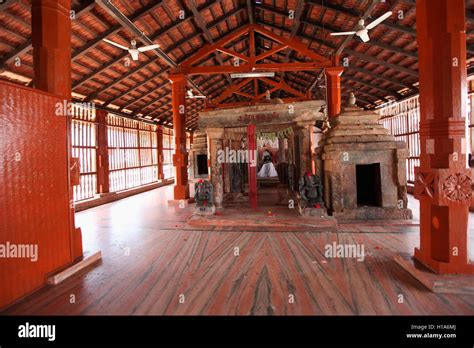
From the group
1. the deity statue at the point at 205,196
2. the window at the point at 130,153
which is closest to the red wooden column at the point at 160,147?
the window at the point at 130,153

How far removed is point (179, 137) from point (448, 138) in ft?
29.8

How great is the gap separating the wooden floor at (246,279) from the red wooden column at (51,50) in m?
1.12

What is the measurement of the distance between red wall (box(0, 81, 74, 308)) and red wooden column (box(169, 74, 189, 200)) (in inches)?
261

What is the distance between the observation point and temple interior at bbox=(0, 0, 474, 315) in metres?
3.39

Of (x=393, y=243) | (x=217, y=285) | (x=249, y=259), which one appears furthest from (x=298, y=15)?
(x=217, y=285)

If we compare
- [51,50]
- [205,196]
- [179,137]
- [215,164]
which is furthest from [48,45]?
[179,137]

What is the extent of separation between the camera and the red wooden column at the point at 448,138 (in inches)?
136

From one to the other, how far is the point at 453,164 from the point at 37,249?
5.46 m

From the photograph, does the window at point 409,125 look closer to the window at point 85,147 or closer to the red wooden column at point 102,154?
the red wooden column at point 102,154

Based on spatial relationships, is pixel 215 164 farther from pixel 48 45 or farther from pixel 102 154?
pixel 102 154

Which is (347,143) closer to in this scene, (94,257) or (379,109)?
(94,257)

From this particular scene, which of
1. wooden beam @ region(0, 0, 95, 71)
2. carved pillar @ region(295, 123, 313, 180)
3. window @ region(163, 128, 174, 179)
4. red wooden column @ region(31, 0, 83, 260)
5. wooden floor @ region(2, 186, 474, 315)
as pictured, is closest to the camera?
wooden floor @ region(2, 186, 474, 315)

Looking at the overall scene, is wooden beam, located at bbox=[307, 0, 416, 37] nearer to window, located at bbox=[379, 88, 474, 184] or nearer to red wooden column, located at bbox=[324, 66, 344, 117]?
red wooden column, located at bbox=[324, 66, 344, 117]

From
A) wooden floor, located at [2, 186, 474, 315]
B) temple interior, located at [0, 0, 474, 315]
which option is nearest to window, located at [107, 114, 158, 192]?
temple interior, located at [0, 0, 474, 315]
